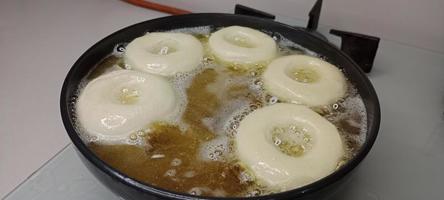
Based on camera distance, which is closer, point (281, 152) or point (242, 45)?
point (281, 152)

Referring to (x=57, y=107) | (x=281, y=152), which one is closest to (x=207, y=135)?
(x=281, y=152)

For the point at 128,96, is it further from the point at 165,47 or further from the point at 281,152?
the point at 281,152

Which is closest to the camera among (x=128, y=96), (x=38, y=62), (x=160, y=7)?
(x=128, y=96)

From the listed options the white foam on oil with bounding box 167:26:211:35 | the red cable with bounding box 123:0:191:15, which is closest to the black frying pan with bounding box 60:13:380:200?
the white foam on oil with bounding box 167:26:211:35

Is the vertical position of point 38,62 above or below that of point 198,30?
below

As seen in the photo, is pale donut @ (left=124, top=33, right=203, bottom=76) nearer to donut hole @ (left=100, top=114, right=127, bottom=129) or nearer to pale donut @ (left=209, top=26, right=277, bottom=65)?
pale donut @ (left=209, top=26, right=277, bottom=65)

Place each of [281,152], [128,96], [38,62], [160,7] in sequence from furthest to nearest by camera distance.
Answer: [160,7] < [38,62] < [128,96] < [281,152]
